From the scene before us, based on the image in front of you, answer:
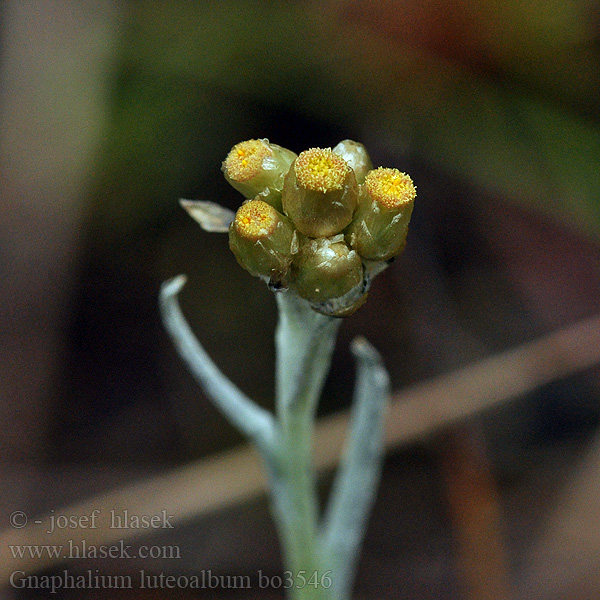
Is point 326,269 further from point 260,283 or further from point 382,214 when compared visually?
point 260,283

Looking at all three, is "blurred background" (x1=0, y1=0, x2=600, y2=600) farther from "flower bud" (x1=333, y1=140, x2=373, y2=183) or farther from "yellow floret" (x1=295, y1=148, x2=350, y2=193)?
"yellow floret" (x1=295, y1=148, x2=350, y2=193)

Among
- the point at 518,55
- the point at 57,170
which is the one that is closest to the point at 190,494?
the point at 57,170

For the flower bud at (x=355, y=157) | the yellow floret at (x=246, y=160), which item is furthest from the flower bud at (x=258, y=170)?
the flower bud at (x=355, y=157)

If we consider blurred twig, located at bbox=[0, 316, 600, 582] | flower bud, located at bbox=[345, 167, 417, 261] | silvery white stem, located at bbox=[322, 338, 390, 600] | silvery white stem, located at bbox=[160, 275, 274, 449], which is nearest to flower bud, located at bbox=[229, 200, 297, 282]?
flower bud, located at bbox=[345, 167, 417, 261]

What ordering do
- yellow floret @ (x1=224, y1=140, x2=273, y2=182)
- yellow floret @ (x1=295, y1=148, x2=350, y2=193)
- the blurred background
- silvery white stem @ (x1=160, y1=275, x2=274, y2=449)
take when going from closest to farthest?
yellow floret @ (x1=295, y1=148, x2=350, y2=193)
yellow floret @ (x1=224, y1=140, x2=273, y2=182)
silvery white stem @ (x1=160, y1=275, x2=274, y2=449)
the blurred background

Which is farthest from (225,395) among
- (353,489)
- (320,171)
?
(320,171)

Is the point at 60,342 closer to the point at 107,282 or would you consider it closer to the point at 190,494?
the point at 107,282
